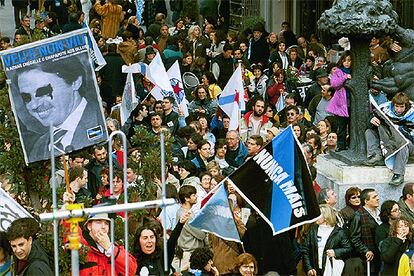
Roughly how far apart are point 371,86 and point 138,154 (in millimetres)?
3030

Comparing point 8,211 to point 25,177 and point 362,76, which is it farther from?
point 362,76

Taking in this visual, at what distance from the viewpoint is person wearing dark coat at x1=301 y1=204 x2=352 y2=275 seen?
11.6 meters

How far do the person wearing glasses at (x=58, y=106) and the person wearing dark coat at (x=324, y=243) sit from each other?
95.4 inches

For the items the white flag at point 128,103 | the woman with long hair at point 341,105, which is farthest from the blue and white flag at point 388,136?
the white flag at point 128,103

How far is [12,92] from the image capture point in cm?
991

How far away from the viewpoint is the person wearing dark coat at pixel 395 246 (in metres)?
11.0

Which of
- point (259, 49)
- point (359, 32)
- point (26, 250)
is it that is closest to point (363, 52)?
point (359, 32)

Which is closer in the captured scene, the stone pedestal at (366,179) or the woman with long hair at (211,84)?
the stone pedestal at (366,179)

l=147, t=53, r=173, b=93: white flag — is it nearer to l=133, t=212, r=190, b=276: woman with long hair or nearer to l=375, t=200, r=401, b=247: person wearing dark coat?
l=375, t=200, r=401, b=247: person wearing dark coat

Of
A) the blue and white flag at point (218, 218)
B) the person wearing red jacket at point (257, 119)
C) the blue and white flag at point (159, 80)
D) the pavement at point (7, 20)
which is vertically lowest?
the pavement at point (7, 20)

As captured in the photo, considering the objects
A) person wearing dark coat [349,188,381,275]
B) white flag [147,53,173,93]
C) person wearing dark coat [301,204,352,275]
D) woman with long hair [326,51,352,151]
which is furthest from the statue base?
white flag [147,53,173,93]

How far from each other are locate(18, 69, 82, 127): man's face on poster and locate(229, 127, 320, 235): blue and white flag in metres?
1.51

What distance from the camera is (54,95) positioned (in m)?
10.1

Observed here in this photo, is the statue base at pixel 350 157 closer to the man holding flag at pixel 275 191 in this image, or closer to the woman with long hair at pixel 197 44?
the man holding flag at pixel 275 191
